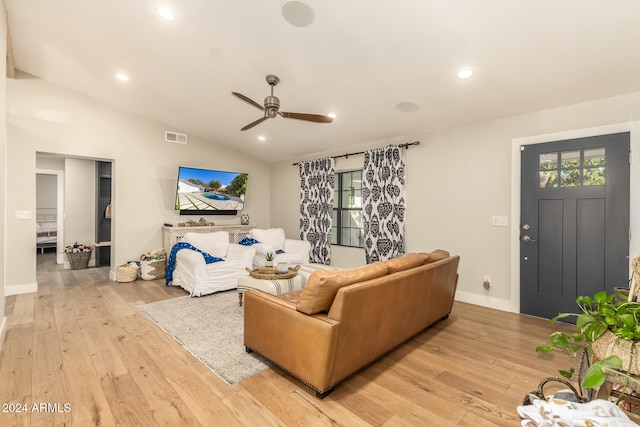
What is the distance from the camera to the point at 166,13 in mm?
2791

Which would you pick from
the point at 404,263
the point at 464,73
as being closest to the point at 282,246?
the point at 404,263

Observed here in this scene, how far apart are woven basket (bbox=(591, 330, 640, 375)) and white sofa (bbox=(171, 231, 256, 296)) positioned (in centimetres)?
390

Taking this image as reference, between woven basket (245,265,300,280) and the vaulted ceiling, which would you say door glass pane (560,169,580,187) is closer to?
the vaulted ceiling

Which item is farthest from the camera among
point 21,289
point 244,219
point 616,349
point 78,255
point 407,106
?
point 244,219

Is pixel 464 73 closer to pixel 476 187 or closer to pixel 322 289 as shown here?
pixel 476 187

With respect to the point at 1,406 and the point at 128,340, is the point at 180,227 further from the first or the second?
the point at 1,406

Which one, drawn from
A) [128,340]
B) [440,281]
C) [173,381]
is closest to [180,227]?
[128,340]

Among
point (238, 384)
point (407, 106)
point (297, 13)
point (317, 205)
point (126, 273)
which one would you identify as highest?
point (297, 13)

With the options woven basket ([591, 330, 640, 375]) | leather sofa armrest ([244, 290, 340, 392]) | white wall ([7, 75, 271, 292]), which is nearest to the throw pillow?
leather sofa armrest ([244, 290, 340, 392])

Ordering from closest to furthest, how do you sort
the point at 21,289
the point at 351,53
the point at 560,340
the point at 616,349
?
the point at 616,349
the point at 560,340
the point at 351,53
the point at 21,289

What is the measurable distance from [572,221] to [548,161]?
737 mm

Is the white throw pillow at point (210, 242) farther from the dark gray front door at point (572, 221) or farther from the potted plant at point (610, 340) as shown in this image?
the potted plant at point (610, 340)

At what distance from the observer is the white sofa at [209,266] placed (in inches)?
169

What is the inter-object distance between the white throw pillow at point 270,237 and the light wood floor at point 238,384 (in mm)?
2816
